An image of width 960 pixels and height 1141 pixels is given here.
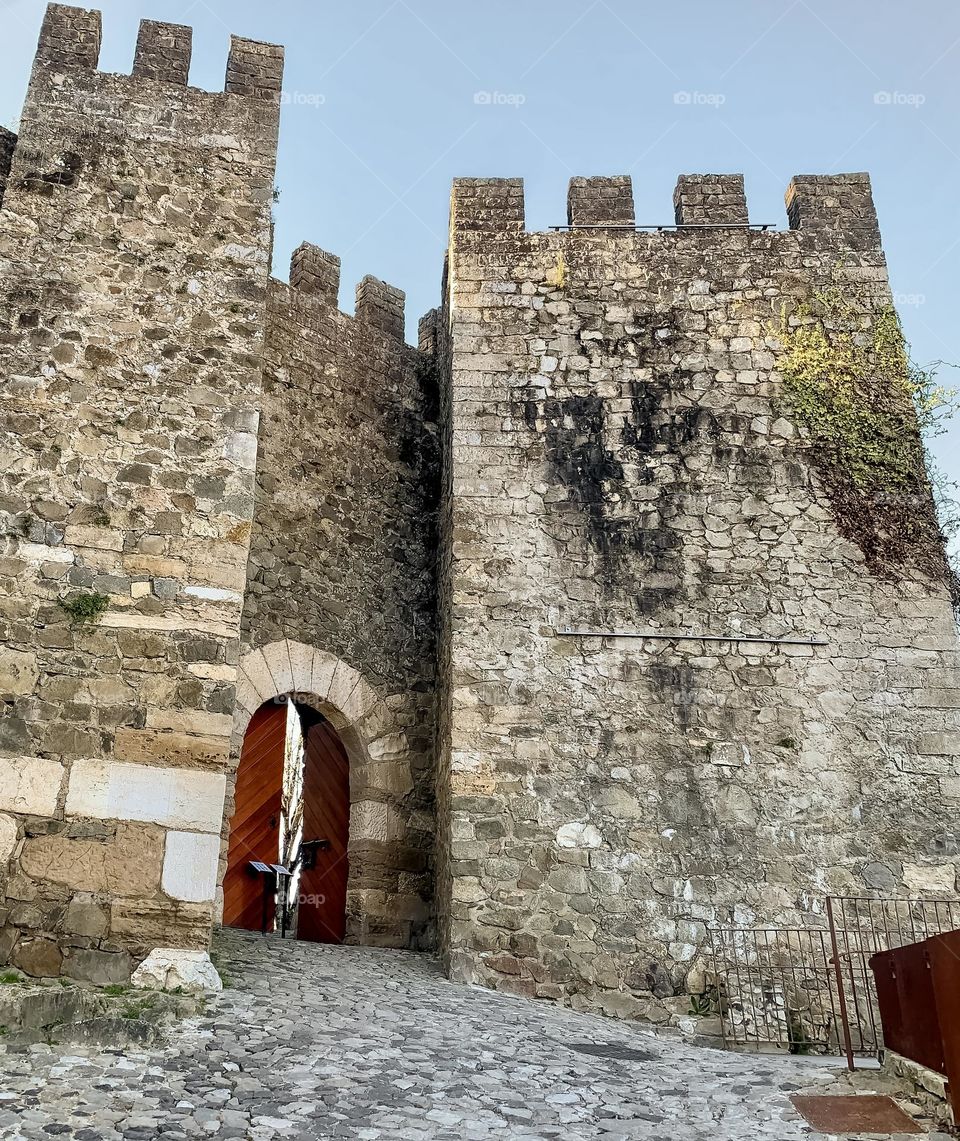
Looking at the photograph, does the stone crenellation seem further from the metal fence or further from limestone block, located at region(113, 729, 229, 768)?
the metal fence

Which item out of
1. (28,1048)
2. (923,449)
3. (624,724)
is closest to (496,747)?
(624,724)

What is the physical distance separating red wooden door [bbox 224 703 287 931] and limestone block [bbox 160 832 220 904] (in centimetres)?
282

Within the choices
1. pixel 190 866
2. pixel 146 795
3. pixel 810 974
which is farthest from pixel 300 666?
pixel 810 974

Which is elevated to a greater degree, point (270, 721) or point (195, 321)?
point (195, 321)

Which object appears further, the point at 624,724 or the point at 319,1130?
the point at 624,724

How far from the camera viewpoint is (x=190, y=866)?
4535mm

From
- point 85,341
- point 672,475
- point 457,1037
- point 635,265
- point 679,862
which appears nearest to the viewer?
point 457,1037

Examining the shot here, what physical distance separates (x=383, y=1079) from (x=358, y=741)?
3.40 m

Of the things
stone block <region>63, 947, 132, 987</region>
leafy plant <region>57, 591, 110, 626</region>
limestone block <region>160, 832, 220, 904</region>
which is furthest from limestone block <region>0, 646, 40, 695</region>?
stone block <region>63, 947, 132, 987</region>

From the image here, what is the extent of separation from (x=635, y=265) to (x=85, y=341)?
13.3ft

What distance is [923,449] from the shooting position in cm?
699

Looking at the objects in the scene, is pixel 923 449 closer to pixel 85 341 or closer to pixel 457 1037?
pixel 457 1037

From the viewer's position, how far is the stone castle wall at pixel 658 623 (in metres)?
5.72

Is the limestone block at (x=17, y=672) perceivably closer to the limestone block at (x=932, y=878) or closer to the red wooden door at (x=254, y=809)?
the red wooden door at (x=254, y=809)
